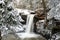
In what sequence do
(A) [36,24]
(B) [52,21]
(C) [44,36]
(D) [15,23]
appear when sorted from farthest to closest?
(A) [36,24]
(C) [44,36]
(B) [52,21]
(D) [15,23]

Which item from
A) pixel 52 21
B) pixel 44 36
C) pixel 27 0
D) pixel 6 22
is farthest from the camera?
pixel 27 0

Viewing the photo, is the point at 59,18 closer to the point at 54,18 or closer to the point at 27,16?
the point at 54,18

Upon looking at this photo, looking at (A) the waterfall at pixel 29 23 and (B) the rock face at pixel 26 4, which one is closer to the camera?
(A) the waterfall at pixel 29 23

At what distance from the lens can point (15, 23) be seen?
7285mm

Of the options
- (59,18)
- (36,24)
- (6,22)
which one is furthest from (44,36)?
(6,22)

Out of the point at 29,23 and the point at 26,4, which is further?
the point at 26,4

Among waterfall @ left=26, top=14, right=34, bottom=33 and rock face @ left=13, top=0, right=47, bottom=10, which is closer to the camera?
waterfall @ left=26, top=14, right=34, bottom=33

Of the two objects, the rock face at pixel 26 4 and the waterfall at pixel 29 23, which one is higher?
the rock face at pixel 26 4

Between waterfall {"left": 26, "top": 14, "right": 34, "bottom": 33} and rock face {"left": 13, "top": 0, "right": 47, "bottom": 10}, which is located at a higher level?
rock face {"left": 13, "top": 0, "right": 47, "bottom": 10}

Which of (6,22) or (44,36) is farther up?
(6,22)

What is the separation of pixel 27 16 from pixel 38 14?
1672mm

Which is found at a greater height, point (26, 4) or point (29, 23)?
point (26, 4)

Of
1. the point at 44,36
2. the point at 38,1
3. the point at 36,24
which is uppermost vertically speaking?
the point at 38,1

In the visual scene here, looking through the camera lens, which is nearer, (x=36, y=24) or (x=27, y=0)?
(x=36, y=24)
